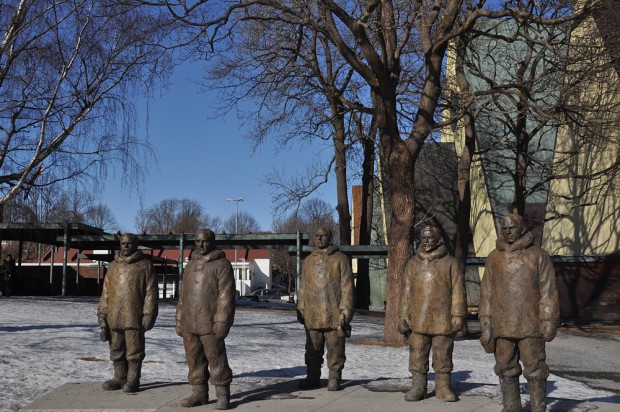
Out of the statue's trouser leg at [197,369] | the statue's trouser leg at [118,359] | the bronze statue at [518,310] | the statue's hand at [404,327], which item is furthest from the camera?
the statue's trouser leg at [118,359]

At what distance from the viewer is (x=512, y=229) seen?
24.2 feet

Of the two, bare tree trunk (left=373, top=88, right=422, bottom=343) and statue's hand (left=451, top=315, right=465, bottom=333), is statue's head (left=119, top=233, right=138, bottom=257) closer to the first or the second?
statue's hand (left=451, top=315, right=465, bottom=333)

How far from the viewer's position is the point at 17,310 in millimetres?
18359

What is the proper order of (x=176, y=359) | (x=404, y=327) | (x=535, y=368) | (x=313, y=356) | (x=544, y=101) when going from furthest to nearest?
(x=544, y=101)
(x=176, y=359)
(x=313, y=356)
(x=404, y=327)
(x=535, y=368)

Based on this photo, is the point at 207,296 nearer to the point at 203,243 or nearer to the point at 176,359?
the point at 203,243

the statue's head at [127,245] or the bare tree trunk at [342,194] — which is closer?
the statue's head at [127,245]

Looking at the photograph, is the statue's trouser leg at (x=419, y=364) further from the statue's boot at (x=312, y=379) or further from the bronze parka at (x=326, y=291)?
the statue's boot at (x=312, y=379)

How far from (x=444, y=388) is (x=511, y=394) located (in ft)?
3.33

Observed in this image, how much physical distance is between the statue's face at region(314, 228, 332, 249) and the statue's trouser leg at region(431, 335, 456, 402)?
1.68 m

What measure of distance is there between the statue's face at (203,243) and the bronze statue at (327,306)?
4.64ft

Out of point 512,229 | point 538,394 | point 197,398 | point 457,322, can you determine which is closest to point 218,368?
point 197,398

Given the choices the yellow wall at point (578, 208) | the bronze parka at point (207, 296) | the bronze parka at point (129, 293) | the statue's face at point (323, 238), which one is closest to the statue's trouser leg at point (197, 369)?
the bronze parka at point (207, 296)

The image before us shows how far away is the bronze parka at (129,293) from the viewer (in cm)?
849

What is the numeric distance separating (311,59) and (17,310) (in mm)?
10529
